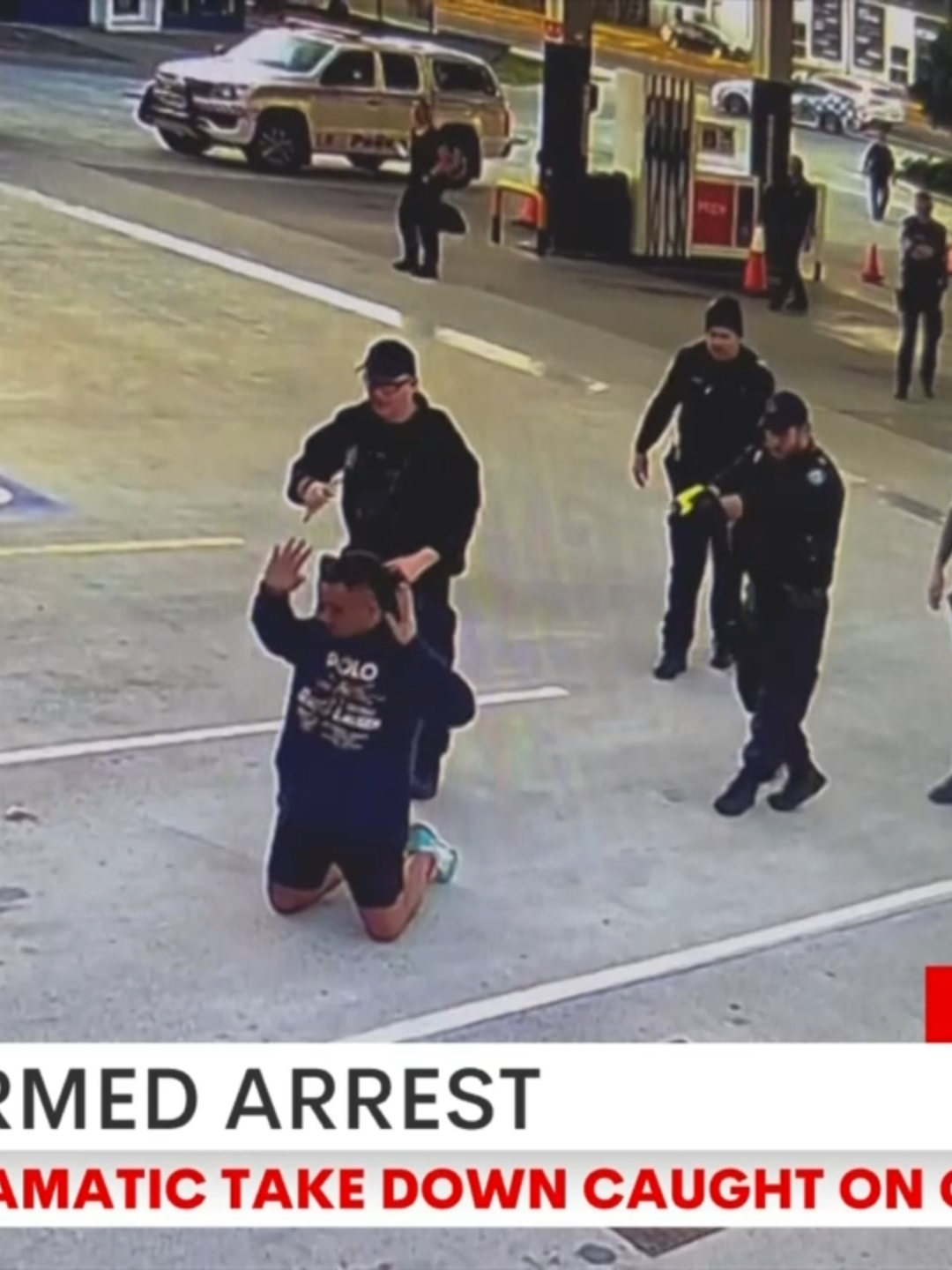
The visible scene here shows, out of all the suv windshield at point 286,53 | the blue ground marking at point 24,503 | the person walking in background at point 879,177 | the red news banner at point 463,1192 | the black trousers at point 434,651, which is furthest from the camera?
the person walking in background at point 879,177

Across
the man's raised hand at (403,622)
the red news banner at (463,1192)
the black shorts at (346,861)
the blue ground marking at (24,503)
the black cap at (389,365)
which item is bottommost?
the red news banner at (463,1192)

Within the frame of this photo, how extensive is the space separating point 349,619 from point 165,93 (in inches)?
805

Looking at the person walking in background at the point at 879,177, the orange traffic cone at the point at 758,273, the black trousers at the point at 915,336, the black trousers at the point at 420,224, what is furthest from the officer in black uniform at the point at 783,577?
the person walking in background at the point at 879,177

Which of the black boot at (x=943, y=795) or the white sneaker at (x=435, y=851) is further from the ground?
the white sneaker at (x=435, y=851)

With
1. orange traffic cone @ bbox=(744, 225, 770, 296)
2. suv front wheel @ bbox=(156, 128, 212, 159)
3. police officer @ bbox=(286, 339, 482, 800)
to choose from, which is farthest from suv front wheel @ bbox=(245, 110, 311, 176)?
police officer @ bbox=(286, 339, 482, 800)

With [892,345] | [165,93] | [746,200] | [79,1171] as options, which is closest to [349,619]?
[79,1171]

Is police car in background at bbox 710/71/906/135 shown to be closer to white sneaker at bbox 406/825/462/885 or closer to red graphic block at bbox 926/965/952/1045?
white sneaker at bbox 406/825/462/885

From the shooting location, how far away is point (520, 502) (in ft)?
43.0

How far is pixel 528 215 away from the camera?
24.2m

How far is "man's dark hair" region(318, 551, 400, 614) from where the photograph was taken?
6.40 meters

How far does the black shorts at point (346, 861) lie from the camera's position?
6609 mm

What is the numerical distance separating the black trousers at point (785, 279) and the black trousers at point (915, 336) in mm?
3174

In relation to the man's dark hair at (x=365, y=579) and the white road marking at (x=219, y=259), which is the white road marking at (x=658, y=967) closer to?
the man's dark hair at (x=365, y=579)

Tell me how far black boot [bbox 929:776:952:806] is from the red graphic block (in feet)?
5.94
